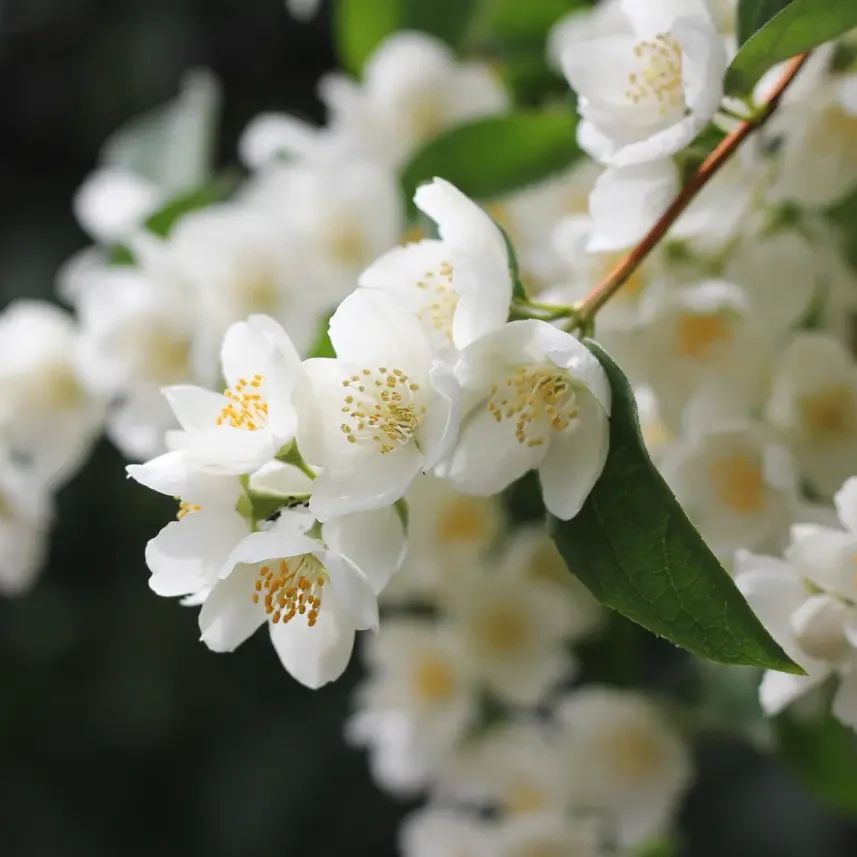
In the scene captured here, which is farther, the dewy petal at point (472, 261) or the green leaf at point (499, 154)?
the green leaf at point (499, 154)

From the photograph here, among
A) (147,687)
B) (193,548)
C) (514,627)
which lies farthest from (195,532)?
(147,687)

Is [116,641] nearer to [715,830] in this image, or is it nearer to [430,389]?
[715,830]

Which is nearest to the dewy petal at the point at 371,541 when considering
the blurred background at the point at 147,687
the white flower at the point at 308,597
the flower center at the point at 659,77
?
the white flower at the point at 308,597

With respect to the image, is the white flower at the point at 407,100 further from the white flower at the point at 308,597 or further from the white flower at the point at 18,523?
the white flower at the point at 308,597

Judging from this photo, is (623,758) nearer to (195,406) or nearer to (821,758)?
(821,758)

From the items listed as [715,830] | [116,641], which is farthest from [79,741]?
[715,830]

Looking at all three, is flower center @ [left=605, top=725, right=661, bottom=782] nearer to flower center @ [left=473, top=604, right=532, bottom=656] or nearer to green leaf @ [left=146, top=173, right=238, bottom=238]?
flower center @ [left=473, top=604, right=532, bottom=656]
